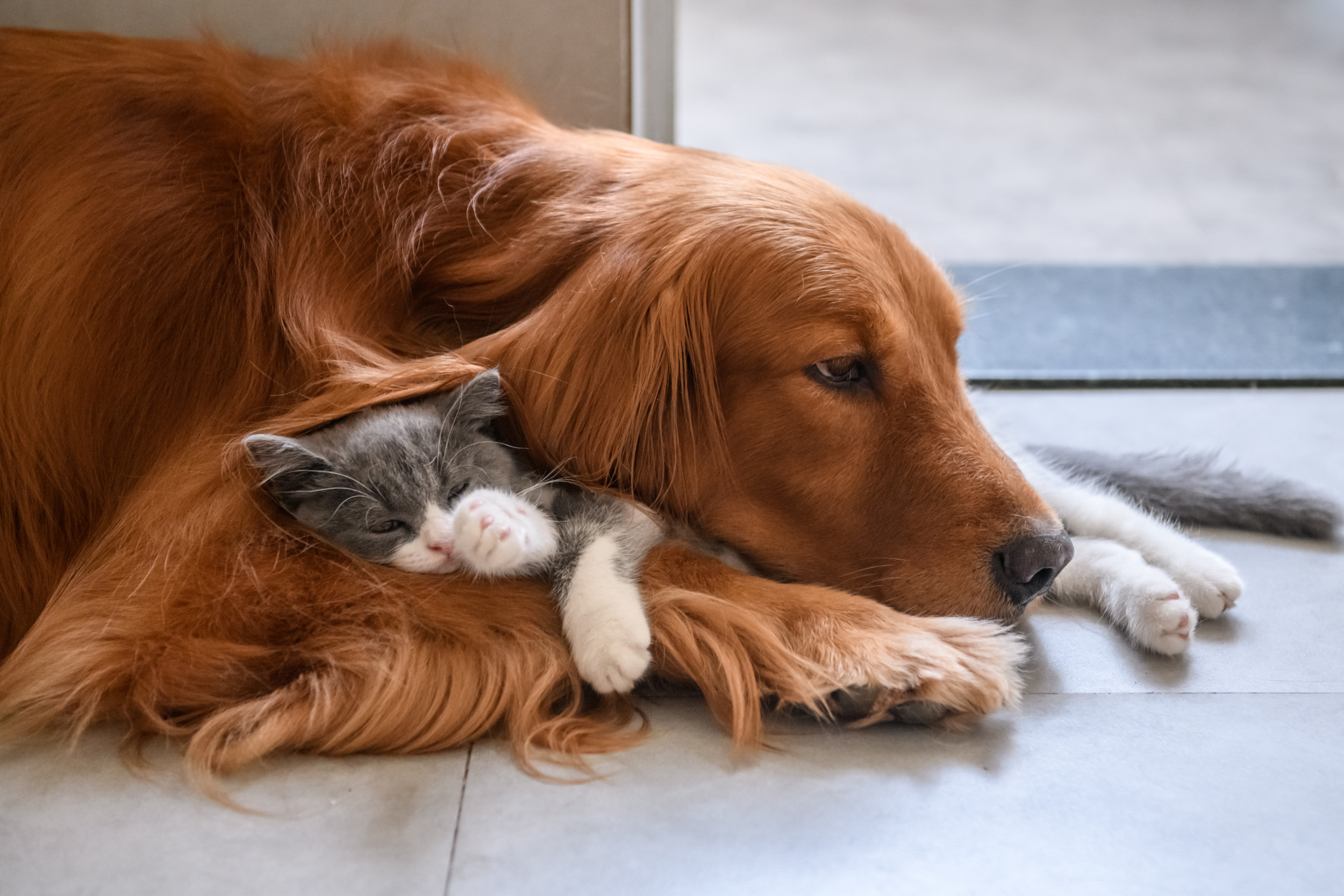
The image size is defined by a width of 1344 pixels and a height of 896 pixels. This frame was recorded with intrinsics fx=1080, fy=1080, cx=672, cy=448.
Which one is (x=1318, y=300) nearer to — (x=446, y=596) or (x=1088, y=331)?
(x=1088, y=331)

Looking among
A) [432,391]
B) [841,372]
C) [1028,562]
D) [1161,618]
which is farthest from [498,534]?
[1161,618]

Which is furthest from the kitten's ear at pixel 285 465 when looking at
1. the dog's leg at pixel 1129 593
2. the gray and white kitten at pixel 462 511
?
the dog's leg at pixel 1129 593

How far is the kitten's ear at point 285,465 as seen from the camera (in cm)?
136

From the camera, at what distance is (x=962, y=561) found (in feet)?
4.83

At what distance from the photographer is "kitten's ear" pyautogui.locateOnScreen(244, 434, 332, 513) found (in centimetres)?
136

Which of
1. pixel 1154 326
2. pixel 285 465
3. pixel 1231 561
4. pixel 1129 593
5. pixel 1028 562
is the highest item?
pixel 285 465

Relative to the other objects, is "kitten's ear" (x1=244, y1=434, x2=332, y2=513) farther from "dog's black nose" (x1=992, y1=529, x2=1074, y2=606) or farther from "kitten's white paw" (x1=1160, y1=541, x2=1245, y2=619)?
"kitten's white paw" (x1=1160, y1=541, x2=1245, y2=619)

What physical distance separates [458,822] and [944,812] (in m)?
0.53

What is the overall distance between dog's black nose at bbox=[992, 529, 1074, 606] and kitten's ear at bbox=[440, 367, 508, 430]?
718mm

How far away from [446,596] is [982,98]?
515 cm

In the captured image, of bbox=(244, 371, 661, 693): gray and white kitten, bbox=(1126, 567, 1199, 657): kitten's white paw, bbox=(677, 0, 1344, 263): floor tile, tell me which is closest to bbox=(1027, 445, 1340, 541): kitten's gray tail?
bbox=(1126, 567, 1199, 657): kitten's white paw

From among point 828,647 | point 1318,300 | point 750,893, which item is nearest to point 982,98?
point 1318,300

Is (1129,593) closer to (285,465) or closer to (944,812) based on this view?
(944,812)

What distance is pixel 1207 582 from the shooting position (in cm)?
164
